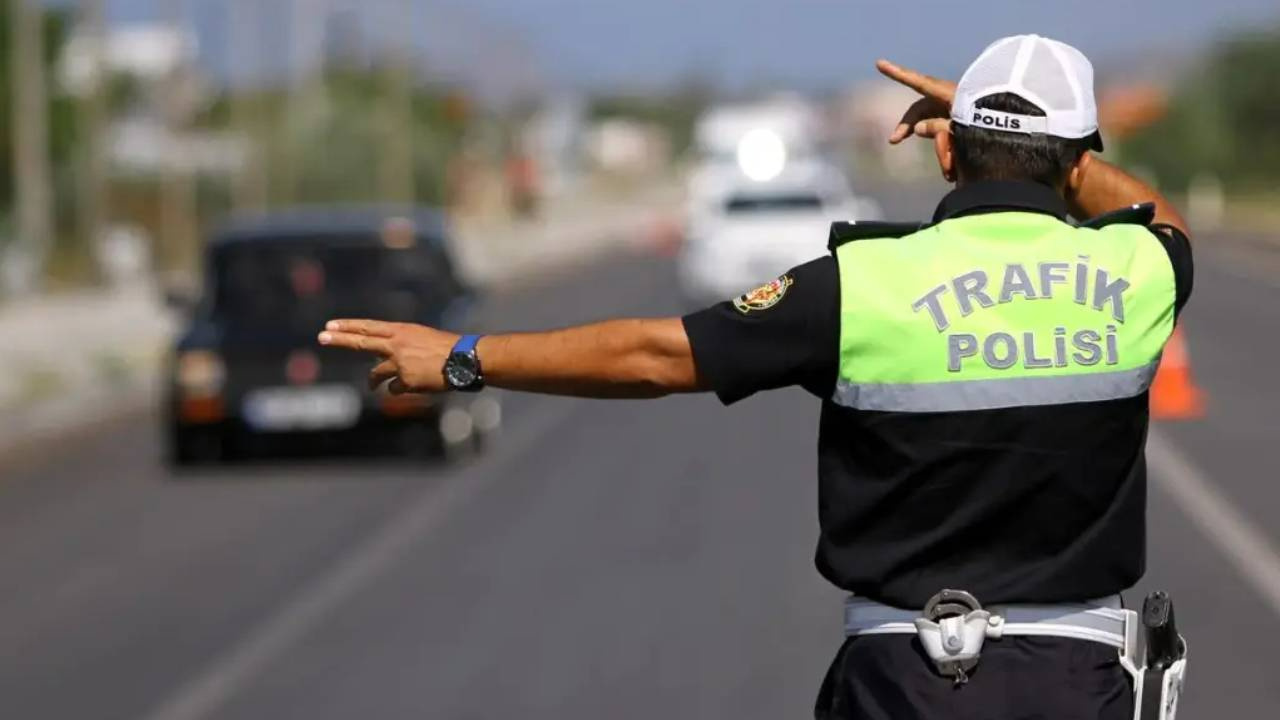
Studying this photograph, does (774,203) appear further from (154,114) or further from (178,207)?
(154,114)

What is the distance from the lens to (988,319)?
375cm

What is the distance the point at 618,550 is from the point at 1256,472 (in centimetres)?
488

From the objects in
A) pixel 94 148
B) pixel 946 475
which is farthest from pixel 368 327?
pixel 94 148

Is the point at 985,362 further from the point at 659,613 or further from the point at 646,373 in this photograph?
the point at 659,613

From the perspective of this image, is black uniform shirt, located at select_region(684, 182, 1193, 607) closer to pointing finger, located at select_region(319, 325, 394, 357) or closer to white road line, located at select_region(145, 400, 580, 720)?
pointing finger, located at select_region(319, 325, 394, 357)

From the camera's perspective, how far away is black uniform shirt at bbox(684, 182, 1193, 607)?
3.70m

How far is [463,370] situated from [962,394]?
28.2 inches

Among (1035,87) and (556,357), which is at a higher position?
(1035,87)

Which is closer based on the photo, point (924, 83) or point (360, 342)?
point (360, 342)

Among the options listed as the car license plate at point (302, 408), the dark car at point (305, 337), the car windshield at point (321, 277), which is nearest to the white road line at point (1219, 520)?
the dark car at point (305, 337)

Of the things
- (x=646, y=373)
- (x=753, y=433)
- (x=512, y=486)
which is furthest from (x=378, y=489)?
(x=646, y=373)

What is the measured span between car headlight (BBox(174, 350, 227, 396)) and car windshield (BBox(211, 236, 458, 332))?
82 cm

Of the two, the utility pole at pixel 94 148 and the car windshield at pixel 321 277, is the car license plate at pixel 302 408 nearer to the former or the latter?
the car windshield at pixel 321 277

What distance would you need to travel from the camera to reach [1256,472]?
1574 centimetres
